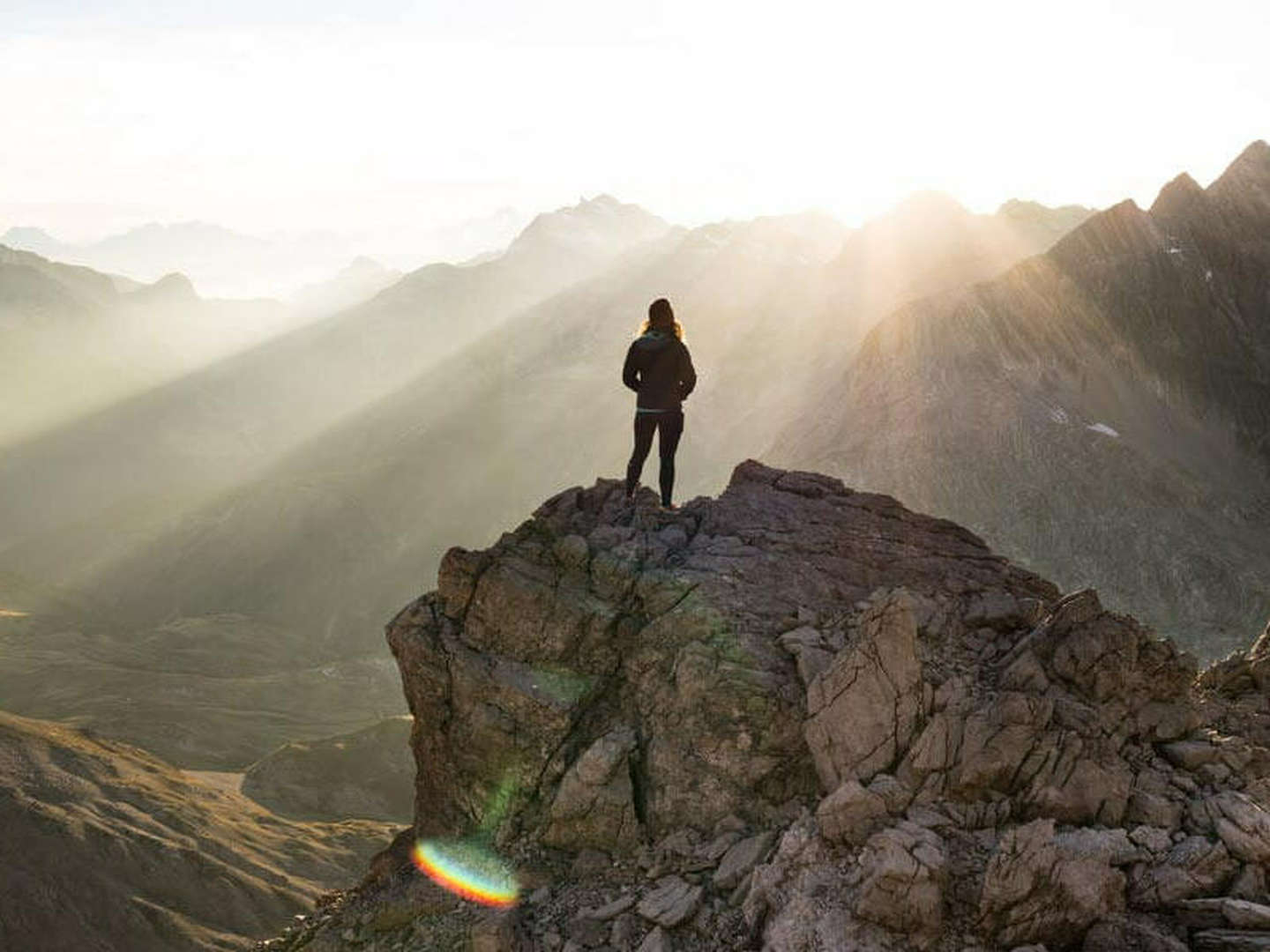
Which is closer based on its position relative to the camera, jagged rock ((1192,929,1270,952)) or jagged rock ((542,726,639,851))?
jagged rock ((1192,929,1270,952))

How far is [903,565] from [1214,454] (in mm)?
58693

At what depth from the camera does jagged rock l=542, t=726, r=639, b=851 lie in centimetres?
1138

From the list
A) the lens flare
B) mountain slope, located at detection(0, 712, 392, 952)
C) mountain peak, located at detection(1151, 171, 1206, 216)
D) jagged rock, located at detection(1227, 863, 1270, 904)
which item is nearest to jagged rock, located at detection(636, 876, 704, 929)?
the lens flare

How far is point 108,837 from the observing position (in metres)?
43.0

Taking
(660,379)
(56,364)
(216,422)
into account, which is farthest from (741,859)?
(56,364)

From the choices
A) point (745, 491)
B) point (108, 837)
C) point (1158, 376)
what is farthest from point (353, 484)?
point (745, 491)

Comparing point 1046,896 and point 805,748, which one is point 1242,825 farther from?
point 805,748

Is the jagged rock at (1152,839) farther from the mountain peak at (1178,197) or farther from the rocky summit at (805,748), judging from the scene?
the mountain peak at (1178,197)

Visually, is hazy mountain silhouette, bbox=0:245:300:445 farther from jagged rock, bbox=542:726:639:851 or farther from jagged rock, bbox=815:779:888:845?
jagged rock, bbox=815:779:888:845

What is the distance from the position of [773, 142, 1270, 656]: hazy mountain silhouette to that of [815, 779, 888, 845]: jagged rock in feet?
152

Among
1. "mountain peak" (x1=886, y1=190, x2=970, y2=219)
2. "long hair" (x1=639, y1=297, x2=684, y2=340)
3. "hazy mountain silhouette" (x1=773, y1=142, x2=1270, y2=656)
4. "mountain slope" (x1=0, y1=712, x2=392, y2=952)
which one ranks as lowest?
"mountain slope" (x1=0, y1=712, x2=392, y2=952)

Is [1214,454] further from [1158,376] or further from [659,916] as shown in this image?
[659,916]

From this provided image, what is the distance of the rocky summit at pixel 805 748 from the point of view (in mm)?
9016

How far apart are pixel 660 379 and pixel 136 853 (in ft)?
130
